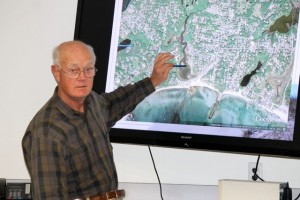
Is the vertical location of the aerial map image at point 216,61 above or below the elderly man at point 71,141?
above

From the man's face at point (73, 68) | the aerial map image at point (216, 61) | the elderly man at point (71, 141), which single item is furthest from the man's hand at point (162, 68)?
the man's face at point (73, 68)

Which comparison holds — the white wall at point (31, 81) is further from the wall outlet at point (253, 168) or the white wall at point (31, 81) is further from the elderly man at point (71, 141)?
the elderly man at point (71, 141)

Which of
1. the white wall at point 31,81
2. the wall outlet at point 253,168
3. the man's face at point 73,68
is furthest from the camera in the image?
the white wall at point 31,81

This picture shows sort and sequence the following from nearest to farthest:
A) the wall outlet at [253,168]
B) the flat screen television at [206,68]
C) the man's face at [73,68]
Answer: the man's face at [73,68], the flat screen television at [206,68], the wall outlet at [253,168]

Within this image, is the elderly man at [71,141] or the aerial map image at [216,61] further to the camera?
the aerial map image at [216,61]

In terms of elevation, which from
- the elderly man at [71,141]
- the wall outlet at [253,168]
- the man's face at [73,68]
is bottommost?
the wall outlet at [253,168]
